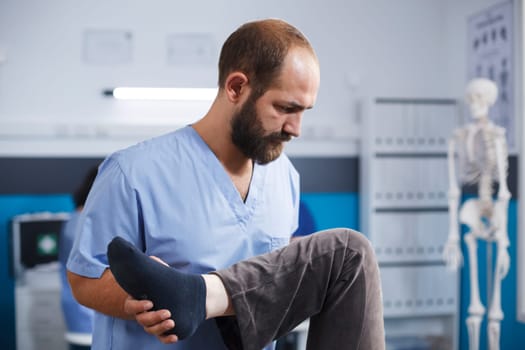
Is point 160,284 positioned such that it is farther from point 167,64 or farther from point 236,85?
point 167,64

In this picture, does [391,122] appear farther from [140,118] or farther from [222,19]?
[140,118]

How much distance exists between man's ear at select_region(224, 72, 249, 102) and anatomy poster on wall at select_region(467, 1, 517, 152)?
2.47m

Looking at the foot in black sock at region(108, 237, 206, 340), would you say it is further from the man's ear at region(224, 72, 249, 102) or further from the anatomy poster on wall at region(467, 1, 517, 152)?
the anatomy poster on wall at region(467, 1, 517, 152)

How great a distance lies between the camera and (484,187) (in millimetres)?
3182

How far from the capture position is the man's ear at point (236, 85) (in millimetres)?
1347

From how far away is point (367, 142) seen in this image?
3955mm

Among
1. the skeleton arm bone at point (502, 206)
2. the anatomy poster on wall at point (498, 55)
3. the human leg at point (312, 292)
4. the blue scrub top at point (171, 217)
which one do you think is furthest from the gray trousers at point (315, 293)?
the anatomy poster on wall at point (498, 55)

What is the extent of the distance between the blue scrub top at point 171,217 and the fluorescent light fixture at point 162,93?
8.24 feet

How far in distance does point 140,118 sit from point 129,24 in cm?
58

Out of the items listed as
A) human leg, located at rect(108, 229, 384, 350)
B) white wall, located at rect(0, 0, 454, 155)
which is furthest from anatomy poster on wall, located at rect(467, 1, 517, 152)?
human leg, located at rect(108, 229, 384, 350)

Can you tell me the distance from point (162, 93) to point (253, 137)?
2.68 m

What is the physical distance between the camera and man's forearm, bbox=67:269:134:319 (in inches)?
49.8

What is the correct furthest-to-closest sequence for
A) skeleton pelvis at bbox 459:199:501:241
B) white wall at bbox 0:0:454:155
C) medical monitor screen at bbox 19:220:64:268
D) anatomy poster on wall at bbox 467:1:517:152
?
white wall at bbox 0:0:454:155, medical monitor screen at bbox 19:220:64:268, anatomy poster on wall at bbox 467:1:517:152, skeleton pelvis at bbox 459:199:501:241

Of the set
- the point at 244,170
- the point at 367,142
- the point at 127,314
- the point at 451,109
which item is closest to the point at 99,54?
the point at 367,142
